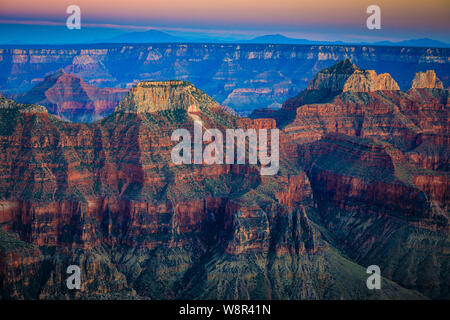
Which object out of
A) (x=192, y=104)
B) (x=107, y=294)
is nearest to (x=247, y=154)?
(x=192, y=104)

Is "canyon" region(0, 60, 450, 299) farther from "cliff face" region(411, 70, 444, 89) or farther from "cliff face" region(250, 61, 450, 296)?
"cliff face" region(411, 70, 444, 89)

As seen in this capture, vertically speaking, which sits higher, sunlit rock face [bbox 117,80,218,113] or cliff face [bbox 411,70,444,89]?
cliff face [bbox 411,70,444,89]

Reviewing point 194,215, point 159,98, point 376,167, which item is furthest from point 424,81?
point 194,215

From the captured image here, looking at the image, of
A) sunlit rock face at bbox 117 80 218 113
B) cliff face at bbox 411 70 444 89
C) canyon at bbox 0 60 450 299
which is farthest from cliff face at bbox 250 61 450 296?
sunlit rock face at bbox 117 80 218 113

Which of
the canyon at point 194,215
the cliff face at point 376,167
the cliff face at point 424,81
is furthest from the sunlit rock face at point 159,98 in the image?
the cliff face at point 424,81

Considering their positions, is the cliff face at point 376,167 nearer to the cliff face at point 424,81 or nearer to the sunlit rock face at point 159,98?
the cliff face at point 424,81

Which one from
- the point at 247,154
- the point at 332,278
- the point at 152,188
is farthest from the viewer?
the point at 247,154

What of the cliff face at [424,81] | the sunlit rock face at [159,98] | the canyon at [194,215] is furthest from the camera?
the cliff face at [424,81]

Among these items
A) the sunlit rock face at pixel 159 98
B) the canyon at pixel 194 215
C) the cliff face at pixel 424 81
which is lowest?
the canyon at pixel 194 215

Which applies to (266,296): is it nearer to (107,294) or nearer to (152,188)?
(107,294)
